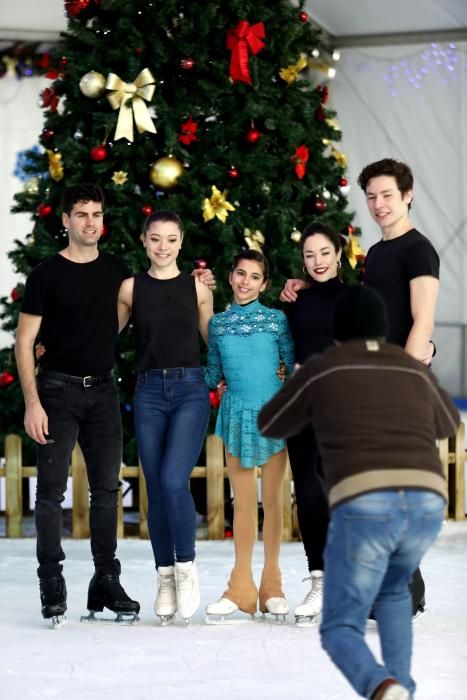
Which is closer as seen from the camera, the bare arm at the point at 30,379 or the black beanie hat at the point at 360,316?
the black beanie hat at the point at 360,316

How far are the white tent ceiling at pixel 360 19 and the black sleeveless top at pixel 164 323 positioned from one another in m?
7.08

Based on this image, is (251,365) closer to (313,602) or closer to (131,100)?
(313,602)

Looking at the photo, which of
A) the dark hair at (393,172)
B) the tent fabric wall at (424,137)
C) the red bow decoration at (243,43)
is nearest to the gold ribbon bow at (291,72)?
the red bow decoration at (243,43)

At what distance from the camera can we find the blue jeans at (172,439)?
464 cm

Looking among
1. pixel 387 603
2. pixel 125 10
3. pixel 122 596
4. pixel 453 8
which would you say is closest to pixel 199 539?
pixel 122 596

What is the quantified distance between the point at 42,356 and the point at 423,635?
5.80 ft

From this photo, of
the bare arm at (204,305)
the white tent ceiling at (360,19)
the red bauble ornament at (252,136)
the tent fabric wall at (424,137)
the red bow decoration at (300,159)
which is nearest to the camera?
the bare arm at (204,305)

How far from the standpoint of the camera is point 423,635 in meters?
4.57

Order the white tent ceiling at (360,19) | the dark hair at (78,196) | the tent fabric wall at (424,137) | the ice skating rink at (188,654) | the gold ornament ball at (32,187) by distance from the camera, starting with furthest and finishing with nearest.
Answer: the tent fabric wall at (424,137)
the white tent ceiling at (360,19)
the gold ornament ball at (32,187)
the dark hair at (78,196)
the ice skating rink at (188,654)

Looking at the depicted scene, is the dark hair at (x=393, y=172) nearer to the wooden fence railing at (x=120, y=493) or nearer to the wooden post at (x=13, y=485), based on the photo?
the wooden fence railing at (x=120, y=493)

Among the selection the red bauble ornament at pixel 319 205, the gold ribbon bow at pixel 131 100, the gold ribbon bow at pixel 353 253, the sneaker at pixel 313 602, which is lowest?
the sneaker at pixel 313 602

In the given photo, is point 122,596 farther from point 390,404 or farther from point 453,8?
point 453,8

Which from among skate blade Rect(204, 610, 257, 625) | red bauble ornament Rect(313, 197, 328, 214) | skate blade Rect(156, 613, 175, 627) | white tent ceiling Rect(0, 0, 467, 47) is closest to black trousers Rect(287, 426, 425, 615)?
skate blade Rect(204, 610, 257, 625)

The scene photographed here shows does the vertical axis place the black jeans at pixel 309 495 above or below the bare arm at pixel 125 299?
below
